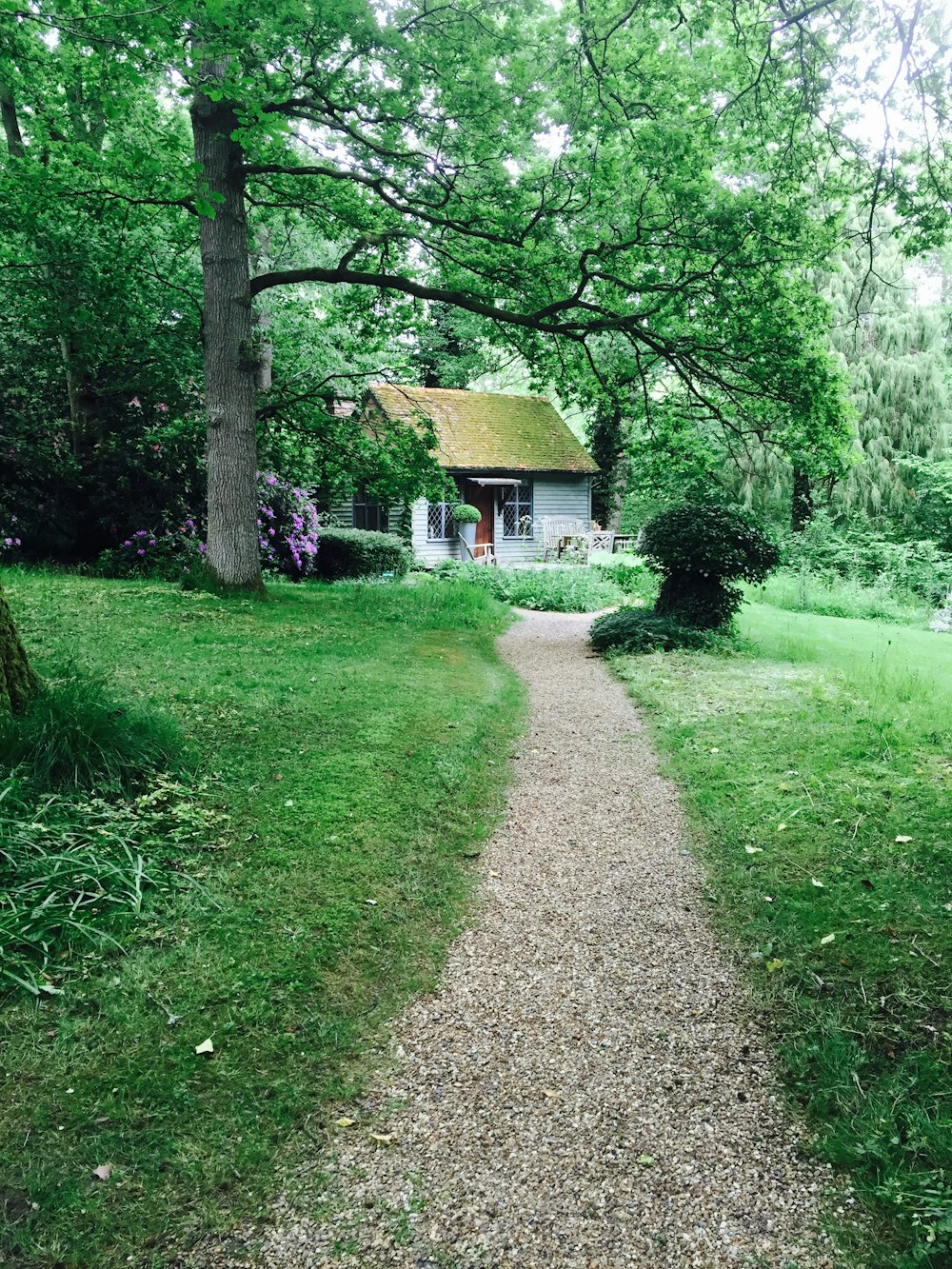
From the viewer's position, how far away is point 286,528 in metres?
17.3

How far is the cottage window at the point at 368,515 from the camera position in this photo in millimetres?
25938

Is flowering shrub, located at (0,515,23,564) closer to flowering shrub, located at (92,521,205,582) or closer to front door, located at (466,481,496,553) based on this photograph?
flowering shrub, located at (92,521,205,582)

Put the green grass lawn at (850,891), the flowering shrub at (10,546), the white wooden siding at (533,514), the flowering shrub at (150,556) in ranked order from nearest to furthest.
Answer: the green grass lawn at (850,891)
the flowering shrub at (10,546)
the flowering shrub at (150,556)
the white wooden siding at (533,514)

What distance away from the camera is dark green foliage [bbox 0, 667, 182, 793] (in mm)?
4293

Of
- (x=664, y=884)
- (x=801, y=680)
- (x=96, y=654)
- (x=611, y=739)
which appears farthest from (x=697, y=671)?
(x=96, y=654)

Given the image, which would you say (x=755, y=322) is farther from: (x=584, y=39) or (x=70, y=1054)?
(x=70, y=1054)

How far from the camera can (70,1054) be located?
287 cm

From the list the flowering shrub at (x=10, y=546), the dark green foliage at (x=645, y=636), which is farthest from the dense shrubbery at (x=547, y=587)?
the flowering shrub at (x=10, y=546)

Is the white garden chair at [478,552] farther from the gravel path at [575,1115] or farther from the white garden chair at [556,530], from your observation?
the gravel path at [575,1115]

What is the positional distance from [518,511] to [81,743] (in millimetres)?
23828

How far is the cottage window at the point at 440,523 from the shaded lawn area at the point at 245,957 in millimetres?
17791

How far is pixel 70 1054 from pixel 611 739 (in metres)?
5.64

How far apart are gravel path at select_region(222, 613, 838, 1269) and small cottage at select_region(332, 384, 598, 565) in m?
21.3

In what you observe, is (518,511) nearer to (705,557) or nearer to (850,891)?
(705,557)
